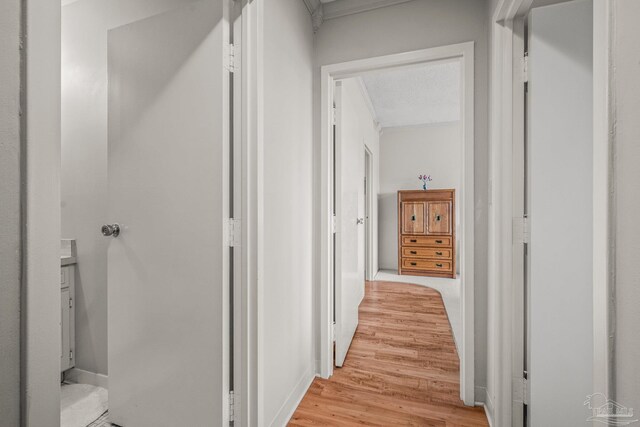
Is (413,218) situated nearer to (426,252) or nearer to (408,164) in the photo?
(426,252)

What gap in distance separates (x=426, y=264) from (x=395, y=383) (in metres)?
3.55

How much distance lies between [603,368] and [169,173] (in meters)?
1.54

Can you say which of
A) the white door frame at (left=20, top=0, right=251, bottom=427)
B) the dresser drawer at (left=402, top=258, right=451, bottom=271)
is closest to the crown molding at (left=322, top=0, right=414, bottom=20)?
the white door frame at (left=20, top=0, right=251, bottom=427)

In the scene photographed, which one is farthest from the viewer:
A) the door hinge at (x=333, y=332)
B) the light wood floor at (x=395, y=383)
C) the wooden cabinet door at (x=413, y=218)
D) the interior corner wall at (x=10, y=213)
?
the wooden cabinet door at (x=413, y=218)

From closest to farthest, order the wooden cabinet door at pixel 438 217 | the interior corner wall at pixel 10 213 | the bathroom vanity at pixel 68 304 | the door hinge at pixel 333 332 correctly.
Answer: the interior corner wall at pixel 10 213 → the bathroom vanity at pixel 68 304 → the door hinge at pixel 333 332 → the wooden cabinet door at pixel 438 217

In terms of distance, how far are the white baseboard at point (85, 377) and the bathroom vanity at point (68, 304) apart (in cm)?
7

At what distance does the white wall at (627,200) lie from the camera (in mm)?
510

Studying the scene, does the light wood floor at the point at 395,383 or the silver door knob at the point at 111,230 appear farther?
the light wood floor at the point at 395,383

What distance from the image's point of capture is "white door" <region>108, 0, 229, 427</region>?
1.25 metres

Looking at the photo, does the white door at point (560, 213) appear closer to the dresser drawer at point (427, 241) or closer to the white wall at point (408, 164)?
the dresser drawer at point (427, 241)

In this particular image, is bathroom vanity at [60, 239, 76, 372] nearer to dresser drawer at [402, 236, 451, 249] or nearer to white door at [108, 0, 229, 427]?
white door at [108, 0, 229, 427]

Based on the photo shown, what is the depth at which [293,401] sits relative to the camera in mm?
1707

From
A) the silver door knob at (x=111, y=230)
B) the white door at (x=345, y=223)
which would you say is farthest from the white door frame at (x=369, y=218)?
the silver door knob at (x=111, y=230)

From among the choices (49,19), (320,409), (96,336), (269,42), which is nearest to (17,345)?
(49,19)
